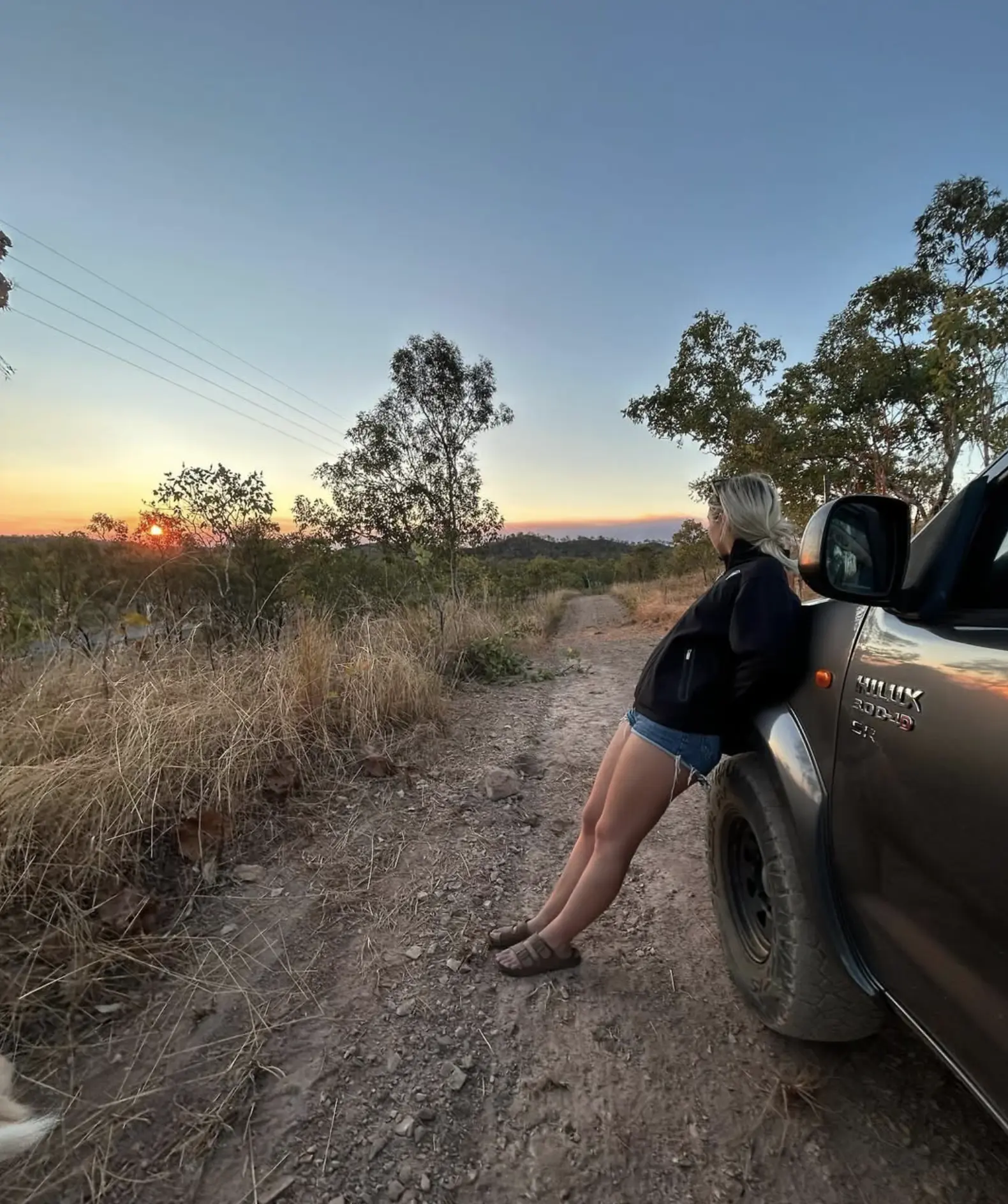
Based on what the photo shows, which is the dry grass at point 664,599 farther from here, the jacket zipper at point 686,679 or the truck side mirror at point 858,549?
the truck side mirror at point 858,549

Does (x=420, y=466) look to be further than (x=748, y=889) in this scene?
Yes

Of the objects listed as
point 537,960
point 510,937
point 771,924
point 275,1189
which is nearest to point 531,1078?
point 537,960

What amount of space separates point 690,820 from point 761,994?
174 cm

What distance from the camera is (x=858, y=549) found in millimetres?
1303

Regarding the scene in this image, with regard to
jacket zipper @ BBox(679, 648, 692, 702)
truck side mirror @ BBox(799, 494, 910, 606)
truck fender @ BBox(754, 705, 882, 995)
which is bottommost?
truck fender @ BBox(754, 705, 882, 995)

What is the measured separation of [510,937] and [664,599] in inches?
669

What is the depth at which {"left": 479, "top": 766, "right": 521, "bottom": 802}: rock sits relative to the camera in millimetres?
3660

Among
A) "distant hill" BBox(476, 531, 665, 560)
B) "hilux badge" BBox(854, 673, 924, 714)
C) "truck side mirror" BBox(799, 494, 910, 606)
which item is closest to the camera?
"hilux badge" BBox(854, 673, 924, 714)

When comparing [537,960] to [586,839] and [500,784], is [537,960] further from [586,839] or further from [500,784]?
[500,784]

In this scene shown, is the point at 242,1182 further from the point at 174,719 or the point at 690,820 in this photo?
the point at 690,820

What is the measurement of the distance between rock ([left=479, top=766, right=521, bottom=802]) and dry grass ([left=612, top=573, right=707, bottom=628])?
7156 mm

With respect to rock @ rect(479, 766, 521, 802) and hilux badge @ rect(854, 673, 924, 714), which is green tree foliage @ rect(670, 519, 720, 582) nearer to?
rock @ rect(479, 766, 521, 802)

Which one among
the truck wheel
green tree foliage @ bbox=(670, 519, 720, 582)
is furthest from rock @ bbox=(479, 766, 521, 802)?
green tree foliage @ bbox=(670, 519, 720, 582)

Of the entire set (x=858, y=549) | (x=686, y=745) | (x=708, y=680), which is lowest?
(x=686, y=745)
